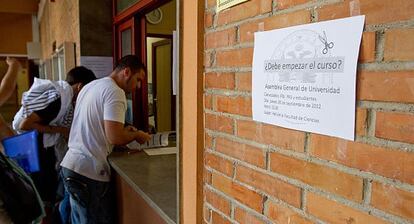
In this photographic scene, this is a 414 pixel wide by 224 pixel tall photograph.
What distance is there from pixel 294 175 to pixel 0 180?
1.29m

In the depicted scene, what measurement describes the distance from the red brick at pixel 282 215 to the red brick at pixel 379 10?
1.45ft

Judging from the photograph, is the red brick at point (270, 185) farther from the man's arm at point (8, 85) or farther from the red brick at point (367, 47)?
the man's arm at point (8, 85)

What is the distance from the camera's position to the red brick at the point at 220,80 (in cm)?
92

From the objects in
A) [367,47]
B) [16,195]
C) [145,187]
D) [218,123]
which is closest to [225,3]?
[218,123]

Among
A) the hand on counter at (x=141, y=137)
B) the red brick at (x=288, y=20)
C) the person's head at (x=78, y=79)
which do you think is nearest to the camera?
the red brick at (x=288, y=20)

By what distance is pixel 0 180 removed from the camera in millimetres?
1362

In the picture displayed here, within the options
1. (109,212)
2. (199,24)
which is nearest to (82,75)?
(109,212)

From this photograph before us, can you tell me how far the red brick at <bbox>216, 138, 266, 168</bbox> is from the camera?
2.69 ft

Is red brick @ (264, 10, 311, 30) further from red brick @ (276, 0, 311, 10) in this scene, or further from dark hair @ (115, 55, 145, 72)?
dark hair @ (115, 55, 145, 72)

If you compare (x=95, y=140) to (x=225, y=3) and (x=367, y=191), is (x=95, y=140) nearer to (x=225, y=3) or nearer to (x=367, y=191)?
(x=225, y=3)

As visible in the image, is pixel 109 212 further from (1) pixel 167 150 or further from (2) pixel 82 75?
(2) pixel 82 75

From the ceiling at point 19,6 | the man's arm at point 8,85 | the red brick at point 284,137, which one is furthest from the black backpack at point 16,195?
the ceiling at point 19,6

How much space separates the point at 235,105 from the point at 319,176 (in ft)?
1.09

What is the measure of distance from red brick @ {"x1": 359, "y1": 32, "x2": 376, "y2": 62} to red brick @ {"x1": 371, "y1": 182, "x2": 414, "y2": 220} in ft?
0.75
